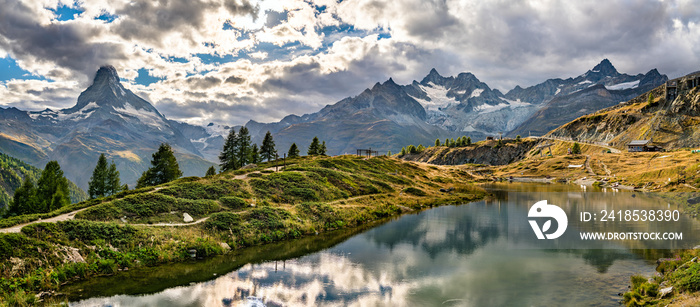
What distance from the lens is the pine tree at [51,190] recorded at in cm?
7831

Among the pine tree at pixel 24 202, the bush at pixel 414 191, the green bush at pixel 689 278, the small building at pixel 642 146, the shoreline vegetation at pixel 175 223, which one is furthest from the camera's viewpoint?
the small building at pixel 642 146

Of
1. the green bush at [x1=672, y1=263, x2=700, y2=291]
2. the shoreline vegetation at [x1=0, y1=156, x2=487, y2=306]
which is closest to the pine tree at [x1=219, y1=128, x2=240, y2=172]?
the shoreline vegetation at [x1=0, y1=156, x2=487, y2=306]

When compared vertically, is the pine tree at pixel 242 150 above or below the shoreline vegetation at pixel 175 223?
above

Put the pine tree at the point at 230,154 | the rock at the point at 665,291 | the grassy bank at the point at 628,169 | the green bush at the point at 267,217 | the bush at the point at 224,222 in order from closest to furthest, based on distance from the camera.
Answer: the rock at the point at 665,291
the bush at the point at 224,222
the green bush at the point at 267,217
the grassy bank at the point at 628,169
the pine tree at the point at 230,154

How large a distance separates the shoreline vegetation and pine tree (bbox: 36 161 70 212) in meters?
39.3

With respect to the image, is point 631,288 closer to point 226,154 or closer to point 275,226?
point 275,226

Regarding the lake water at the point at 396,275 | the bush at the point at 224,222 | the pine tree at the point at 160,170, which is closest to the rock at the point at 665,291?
the lake water at the point at 396,275

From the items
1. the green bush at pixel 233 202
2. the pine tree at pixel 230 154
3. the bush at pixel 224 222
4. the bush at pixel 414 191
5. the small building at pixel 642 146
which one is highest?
the small building at pixel 642 146

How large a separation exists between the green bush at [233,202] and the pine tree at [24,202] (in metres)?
51.5

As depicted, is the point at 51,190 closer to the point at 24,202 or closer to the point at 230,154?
the point at 24,202

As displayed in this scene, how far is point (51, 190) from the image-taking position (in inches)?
3204

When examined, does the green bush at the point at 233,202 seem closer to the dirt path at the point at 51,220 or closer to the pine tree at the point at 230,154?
the dirt path at the point at 51,220

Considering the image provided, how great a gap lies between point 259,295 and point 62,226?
20.1 m

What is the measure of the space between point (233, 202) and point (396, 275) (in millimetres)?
30276
